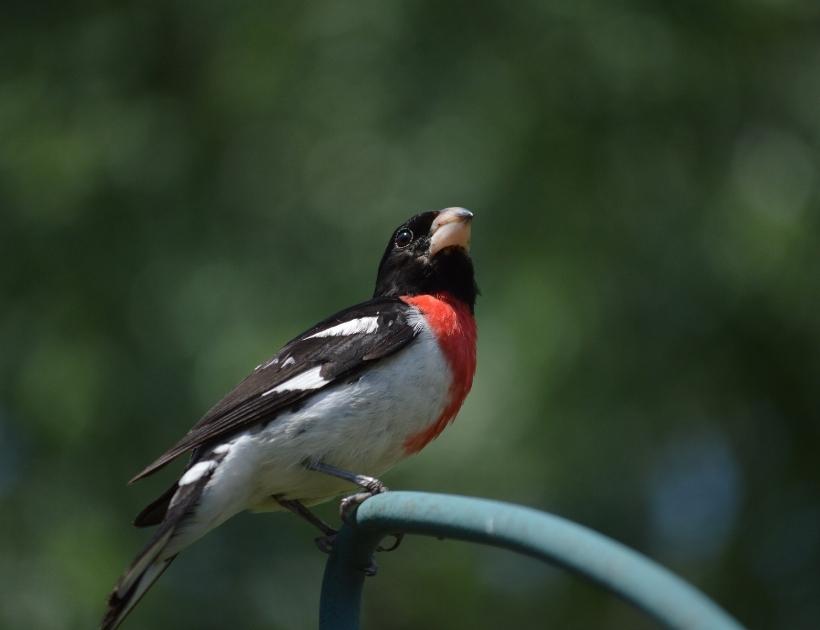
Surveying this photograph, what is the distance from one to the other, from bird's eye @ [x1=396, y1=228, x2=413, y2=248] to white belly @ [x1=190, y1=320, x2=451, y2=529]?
2.82 ft

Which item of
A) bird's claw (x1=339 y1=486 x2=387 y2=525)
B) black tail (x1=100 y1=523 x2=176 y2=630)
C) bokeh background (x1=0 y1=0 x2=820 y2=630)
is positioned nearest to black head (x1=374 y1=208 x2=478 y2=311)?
bokeh background (x1=0 y1=0 x2=820 y2=630)

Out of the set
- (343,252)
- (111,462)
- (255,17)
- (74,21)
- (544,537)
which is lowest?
(544,537)

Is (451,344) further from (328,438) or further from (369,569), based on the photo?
(369,569)

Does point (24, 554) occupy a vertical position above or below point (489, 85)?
below

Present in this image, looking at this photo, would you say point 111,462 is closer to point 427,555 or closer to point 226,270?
point 226,270

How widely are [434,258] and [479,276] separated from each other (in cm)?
78

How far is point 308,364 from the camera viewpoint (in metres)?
3.80

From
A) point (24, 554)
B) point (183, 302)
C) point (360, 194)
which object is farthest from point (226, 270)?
point (24, 554)

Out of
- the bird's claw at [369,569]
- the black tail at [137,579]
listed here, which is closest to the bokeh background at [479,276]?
the black tail at [137,579]

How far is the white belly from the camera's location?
11.8ft

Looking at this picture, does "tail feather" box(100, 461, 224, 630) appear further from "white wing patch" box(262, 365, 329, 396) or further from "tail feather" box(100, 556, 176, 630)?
"white wing patch" box(262, 365, 329, 396)

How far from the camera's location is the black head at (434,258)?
4.36 meters

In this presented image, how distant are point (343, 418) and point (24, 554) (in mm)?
2511

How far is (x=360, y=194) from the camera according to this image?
5523mm
